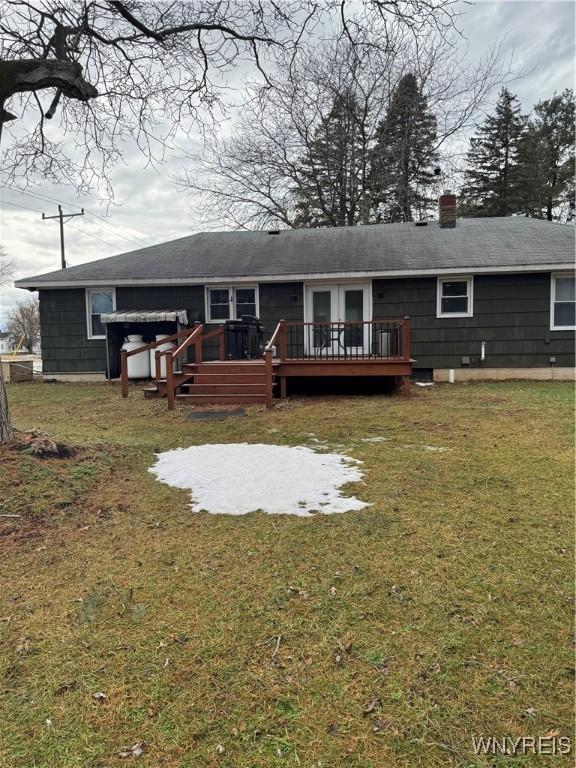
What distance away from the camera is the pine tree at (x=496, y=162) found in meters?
26.0

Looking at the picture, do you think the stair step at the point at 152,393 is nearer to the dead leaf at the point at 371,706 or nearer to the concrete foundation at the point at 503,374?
the concrete foundation at the point at 503,374

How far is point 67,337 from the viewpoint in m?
12.0

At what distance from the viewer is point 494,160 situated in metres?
26.5

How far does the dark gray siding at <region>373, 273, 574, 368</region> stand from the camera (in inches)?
424

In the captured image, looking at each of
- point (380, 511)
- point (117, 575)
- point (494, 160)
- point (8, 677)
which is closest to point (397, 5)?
point (380, 511)

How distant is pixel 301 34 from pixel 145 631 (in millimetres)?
6528

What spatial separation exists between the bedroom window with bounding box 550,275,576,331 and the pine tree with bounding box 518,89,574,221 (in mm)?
18166

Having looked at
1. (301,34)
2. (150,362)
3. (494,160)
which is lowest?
(150,362)

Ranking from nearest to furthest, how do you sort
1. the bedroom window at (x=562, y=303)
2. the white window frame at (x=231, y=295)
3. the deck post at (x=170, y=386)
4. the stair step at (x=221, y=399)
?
the deck post at (x=170, y=386), the stair step at (x=221, y=399), the bedroom window at (x=562, y=303), the white window frame at (x=231, y=295)

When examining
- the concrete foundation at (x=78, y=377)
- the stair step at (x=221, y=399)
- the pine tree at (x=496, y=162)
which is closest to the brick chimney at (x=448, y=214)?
the stair step at (x=221, y=399)

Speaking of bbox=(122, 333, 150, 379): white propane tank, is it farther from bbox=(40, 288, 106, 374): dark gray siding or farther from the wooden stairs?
the wooden stairs

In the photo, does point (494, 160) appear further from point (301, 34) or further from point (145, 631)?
point (145, 631)

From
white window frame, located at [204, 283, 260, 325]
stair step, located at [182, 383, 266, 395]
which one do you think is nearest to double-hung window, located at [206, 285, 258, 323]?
white window frame, located at [204, 283, 260, 325]

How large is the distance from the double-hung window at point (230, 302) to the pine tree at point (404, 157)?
1325cm
